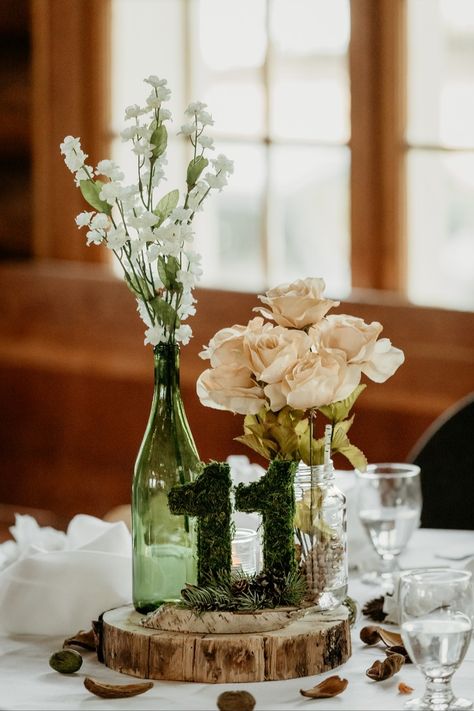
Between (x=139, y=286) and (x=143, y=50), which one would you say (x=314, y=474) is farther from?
(x=143, y=50)

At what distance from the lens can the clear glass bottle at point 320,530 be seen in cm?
137

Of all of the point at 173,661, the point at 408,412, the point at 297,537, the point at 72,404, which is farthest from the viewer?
the point at 72,404

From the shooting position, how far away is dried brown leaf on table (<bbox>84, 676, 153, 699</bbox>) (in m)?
1.22

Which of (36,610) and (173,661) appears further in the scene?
(36,610)

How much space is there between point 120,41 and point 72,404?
1075mm

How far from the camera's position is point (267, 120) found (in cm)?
346

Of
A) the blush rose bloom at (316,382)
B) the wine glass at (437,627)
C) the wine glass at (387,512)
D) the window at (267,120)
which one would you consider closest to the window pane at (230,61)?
the window at (267,120)

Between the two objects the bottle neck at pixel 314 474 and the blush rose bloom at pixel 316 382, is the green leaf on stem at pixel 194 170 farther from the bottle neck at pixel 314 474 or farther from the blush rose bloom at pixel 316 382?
the bottle neck at pixel 314 474

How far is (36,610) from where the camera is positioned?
4.82ft

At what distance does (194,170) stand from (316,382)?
256 mm

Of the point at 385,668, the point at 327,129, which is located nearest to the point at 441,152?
the point at 327,129

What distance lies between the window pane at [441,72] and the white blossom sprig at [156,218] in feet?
6.20

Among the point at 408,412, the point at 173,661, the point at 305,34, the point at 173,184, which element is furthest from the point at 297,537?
the point at 173,184

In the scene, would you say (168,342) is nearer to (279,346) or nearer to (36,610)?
(279,346)
